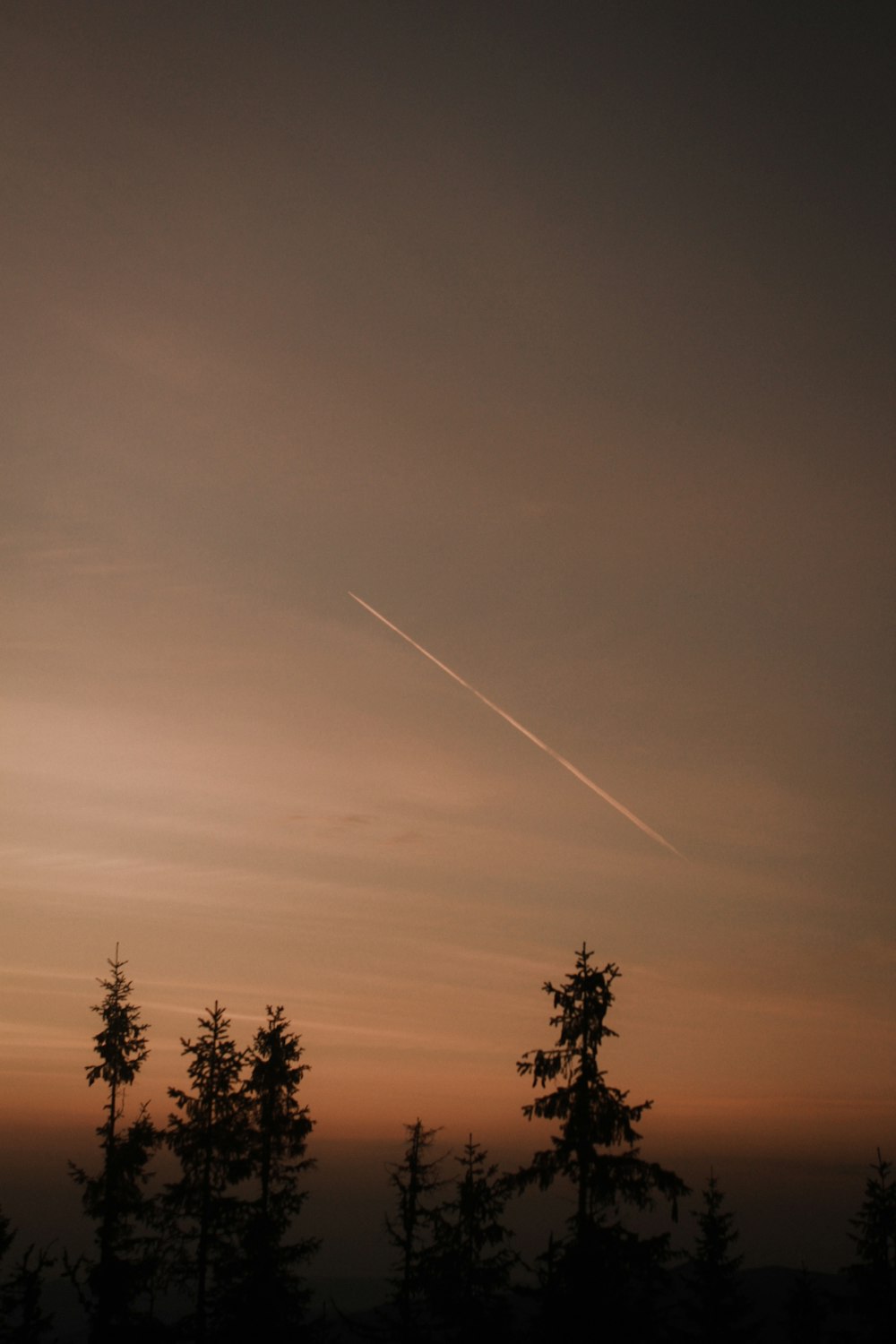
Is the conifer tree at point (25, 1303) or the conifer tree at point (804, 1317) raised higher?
the conifer tree at point (25, 1303)

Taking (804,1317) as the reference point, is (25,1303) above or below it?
above

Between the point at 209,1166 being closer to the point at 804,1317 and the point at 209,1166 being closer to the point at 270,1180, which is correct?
the point at 270,1180

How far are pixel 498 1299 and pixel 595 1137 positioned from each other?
11.7 m

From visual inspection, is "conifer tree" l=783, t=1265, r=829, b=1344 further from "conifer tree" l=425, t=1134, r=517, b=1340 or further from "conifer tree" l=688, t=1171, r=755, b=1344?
"conifer tree" l=425, t=1134, r=517, b=1340

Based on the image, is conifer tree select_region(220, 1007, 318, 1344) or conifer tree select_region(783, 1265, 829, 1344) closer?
conifer tree select_region(220, 1007, 318, 1344)

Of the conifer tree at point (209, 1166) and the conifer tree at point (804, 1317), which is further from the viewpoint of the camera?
the conifer tree at point (804, 1317)

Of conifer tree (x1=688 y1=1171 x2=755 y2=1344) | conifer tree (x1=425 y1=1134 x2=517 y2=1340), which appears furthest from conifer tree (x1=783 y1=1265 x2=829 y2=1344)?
conifer tree (x1=425 y1=1134 x2=517 y2=1340)

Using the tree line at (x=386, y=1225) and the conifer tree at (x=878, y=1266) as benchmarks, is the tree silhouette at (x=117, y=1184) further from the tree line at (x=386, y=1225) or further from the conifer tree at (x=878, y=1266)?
the conifer tree at (x=878, y=1266)

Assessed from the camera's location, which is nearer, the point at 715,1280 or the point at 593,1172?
the point at 593,1172

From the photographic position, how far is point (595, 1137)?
93.0 feet

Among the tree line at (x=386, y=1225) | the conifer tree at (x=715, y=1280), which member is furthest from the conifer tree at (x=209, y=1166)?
the conifer tree at (x=715, y=1280)

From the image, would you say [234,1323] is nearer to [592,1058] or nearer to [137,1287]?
[137,1287]

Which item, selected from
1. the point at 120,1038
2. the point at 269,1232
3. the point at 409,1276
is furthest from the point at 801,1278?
the point at 120,1038

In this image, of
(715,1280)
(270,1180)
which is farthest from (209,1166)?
(715,1280)
